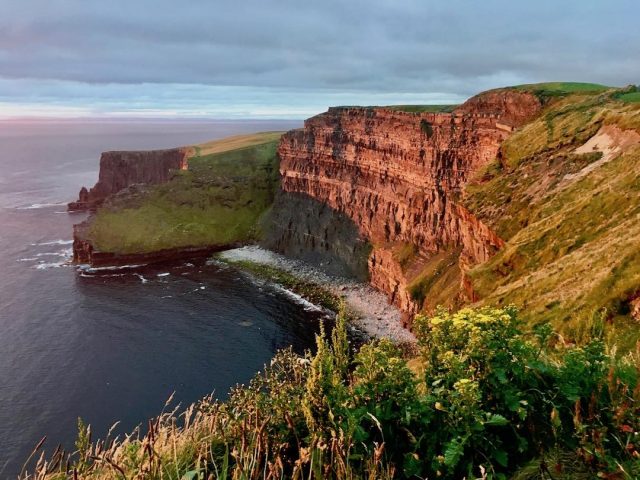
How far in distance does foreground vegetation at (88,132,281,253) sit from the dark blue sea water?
519 inches

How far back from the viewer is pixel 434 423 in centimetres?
990

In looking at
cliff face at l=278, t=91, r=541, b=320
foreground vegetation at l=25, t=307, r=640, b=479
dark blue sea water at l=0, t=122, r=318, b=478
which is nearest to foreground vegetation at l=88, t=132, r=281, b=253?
dark blue sea water at l=0, t=122, r=318, b=478

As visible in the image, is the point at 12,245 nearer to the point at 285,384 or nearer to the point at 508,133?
the point at 508,133

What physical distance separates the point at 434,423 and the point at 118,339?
73637mm

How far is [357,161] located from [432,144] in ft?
82.6

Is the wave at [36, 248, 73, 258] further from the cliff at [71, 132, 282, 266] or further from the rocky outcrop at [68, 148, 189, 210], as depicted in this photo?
the rocky outcrop at [68, 148, 189, 210]

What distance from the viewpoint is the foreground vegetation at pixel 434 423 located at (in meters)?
8.70

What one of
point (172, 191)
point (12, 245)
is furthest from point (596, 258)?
point (12, 245)

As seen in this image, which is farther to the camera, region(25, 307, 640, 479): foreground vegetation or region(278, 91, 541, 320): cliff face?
region(278, 91, 541, 320): cliff face

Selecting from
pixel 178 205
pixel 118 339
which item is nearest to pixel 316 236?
pixel 178 205

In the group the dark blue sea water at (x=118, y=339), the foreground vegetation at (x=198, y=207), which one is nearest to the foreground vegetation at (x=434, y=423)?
the dark blue sea water at (x=118, y=339)

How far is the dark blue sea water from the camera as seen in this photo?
56.3m

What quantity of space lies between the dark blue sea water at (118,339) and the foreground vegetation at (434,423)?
1891 inches

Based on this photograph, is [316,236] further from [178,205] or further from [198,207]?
[178,205]
